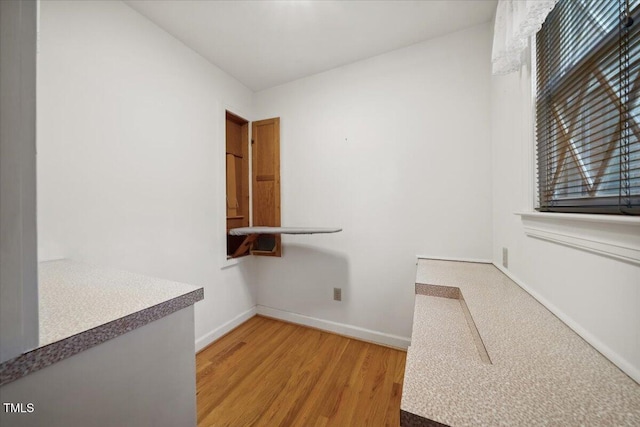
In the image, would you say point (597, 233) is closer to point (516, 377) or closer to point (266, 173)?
point (516, 377)

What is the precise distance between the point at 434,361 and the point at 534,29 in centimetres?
131

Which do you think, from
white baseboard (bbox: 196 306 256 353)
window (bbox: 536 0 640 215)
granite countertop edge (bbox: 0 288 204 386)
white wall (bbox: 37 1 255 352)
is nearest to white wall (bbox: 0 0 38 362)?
granite countertop edge (bbox: 0 288 204 386)

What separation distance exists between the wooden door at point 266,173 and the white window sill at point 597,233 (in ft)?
6.87

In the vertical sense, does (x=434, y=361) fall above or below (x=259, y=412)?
above

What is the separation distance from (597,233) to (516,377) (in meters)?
0.51

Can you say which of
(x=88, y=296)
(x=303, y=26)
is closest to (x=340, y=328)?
(x=88, y=296)

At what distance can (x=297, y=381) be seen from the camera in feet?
5.17

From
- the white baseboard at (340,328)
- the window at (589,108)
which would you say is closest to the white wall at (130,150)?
the white baseboard at (340,328)

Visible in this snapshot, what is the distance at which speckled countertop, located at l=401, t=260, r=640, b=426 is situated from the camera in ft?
1.50

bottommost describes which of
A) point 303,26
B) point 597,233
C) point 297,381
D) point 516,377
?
point 297,381

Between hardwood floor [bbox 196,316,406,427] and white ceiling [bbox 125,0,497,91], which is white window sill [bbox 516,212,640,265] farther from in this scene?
white ceiling [bbox 125,0,497,91]

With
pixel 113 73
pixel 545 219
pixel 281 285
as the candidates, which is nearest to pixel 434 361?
pixel 545 219

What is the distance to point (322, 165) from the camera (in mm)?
2271

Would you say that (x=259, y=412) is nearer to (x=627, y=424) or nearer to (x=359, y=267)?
(x=359, y=267)
